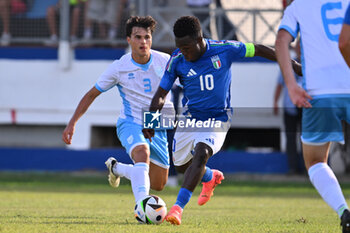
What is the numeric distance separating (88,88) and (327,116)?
13.2 metres

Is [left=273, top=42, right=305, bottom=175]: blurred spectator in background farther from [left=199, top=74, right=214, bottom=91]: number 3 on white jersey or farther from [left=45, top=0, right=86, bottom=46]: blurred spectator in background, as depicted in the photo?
[left=199, top=74, right=214, bottom=91]: number 3 on white jersey

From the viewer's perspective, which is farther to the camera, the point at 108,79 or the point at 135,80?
the point at 135,80

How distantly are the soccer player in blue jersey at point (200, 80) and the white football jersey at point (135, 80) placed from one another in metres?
0.74

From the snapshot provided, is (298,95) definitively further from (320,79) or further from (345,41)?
(345,41)

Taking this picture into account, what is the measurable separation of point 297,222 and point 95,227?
2.26m

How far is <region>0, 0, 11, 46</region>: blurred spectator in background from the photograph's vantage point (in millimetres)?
18062

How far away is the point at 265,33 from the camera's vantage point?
16938mm

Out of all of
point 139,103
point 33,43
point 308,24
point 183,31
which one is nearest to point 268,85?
point 33,43

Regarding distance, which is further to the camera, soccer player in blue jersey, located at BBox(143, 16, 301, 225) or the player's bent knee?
the player's bent knee

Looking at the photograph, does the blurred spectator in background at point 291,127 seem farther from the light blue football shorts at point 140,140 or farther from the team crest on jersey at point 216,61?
the team crest on jersey at point 216,61

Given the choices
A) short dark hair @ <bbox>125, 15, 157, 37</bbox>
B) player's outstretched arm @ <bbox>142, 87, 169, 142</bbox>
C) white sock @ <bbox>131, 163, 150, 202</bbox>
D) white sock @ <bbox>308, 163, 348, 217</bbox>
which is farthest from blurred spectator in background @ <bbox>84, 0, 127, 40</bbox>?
white sock @ <bbox>308, 163, 348, 217</bbox>

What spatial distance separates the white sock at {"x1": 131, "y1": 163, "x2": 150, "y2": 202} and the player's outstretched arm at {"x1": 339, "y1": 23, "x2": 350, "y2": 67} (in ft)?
9.92

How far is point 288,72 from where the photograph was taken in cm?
562

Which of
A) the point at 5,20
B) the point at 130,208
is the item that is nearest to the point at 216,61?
the point at 130,208
